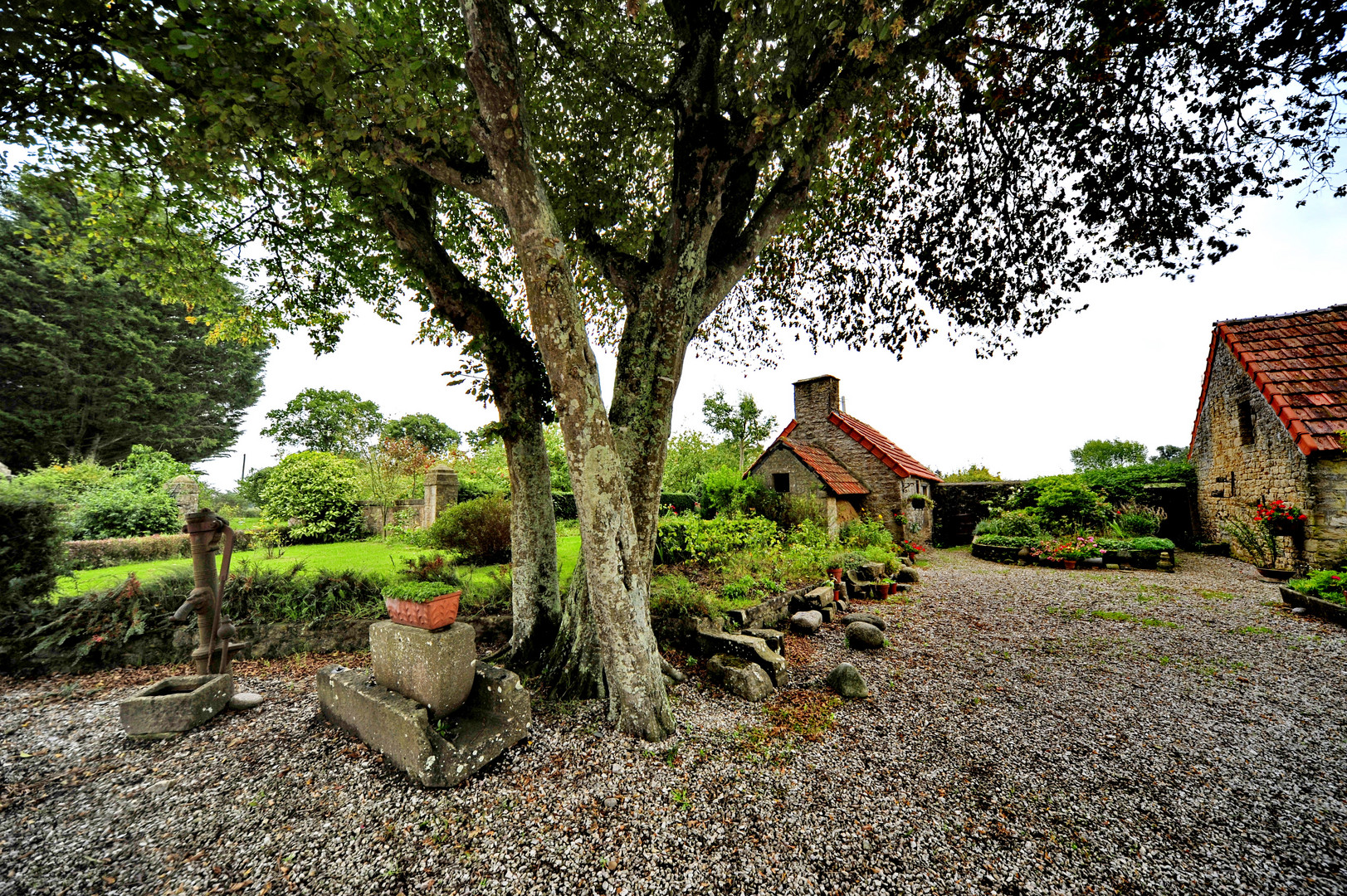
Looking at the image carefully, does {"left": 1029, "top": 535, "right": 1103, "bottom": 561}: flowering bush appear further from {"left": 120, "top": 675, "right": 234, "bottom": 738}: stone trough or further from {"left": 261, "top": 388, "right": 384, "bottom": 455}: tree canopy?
{"left": 261, "top": 388, "right": 384, "bottom": 455}: tree canopy

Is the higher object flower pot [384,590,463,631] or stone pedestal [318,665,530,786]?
flower pot [384,590,463,631]

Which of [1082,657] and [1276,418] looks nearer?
[1082,657]

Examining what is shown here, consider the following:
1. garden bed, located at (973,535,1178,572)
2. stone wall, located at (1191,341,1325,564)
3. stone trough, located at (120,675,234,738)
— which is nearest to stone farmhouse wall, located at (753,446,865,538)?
garden bed, located at (973,535,1178,572)

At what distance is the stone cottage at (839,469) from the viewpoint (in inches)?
545

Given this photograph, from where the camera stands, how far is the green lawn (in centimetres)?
624

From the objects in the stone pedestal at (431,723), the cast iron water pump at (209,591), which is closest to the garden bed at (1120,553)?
the stone pedestal at (431,723)

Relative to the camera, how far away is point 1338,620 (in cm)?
589

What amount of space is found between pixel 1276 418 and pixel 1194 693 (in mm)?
9812

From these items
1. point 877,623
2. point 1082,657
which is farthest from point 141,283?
point 1082,657

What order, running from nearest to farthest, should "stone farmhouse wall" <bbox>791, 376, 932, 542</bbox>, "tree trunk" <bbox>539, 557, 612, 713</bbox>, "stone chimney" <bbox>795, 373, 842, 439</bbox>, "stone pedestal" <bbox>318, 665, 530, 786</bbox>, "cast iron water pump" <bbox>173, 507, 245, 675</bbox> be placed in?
Answer: "stone pedestal" <bbox>318, 665, 530, 786</bbox>
"cast iron water pump" <bbox>173, 507, 245, 675</bbox>
"tree trunk" <bbox>539, 557, 612, 713</bbox>
"stone farmhouse wall" <bbox>791, 376, 932, 542</bbox>
"stone chimney" <bbox>795, 373, 842, 439</bbox>

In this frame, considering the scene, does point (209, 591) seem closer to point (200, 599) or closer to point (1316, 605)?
point (200, 599)

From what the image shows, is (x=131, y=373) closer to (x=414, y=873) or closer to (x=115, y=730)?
(x=115, y=730)

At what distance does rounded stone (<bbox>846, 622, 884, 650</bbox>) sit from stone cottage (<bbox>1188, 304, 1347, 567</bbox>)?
9715 mm

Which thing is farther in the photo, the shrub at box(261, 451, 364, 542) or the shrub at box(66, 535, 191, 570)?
Answer: the shrub at box(261, 451, 364, 542)
